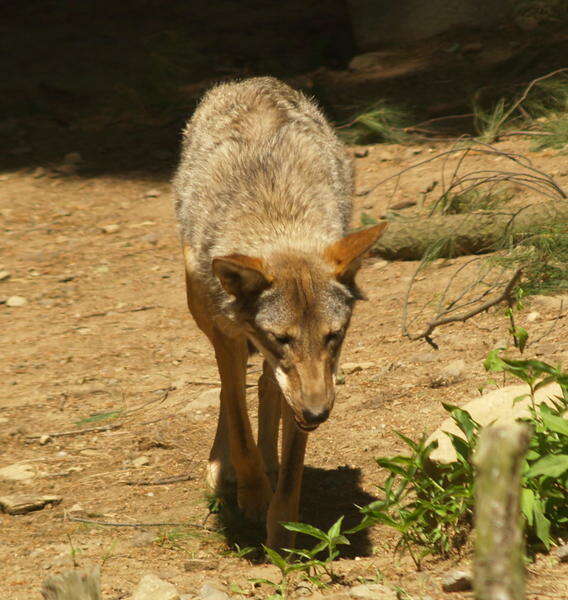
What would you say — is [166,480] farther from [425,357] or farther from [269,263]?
[425,357]

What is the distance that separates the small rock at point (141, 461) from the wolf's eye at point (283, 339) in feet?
5.55

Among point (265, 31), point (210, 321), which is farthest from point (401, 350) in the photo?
point (265, 31)

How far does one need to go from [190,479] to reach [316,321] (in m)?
1.72

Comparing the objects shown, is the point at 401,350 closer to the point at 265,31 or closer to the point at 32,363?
the point at 32,363

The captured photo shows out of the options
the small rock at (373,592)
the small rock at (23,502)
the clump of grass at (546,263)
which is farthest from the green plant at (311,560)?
the clump of grass at (546,263)

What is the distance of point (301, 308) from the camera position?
3.55 meters

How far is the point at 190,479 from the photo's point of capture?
191 inches

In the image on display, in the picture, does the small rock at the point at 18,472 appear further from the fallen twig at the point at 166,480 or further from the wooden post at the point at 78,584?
the wooden post at the point at 78,584

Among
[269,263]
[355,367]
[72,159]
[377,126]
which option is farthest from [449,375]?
[72,159]

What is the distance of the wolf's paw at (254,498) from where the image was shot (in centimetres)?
448

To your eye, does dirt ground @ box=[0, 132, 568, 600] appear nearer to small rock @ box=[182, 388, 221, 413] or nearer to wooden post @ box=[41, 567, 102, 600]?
small rock @ box=[182, 388, 221, 413]

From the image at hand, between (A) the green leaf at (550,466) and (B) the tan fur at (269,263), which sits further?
(B) the tan fur at (269,263)

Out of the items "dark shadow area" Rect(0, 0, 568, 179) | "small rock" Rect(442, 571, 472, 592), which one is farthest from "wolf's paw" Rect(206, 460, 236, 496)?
"dark shadow area" Rect(0, 0, 568, 179)

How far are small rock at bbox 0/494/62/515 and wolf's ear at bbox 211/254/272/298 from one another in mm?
1591
